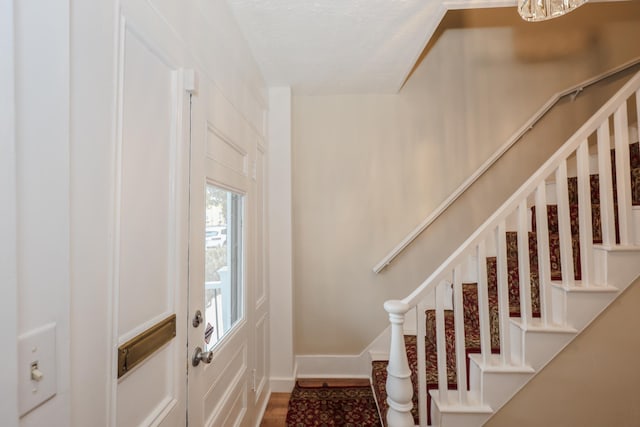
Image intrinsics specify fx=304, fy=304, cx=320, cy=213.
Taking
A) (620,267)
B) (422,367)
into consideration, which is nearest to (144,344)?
(422,367)

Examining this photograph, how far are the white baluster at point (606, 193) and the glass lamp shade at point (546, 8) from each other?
26.2 inches

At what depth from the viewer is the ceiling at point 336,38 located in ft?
5.31

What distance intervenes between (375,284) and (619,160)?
178 cm

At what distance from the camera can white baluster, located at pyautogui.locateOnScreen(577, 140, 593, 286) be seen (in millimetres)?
1561

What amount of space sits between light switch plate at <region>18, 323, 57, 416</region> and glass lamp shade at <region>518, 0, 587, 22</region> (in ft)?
6.44

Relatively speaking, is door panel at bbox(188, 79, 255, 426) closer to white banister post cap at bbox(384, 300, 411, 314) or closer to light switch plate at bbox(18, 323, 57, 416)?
light switch plate at bbox(18, 323, 57, 416)

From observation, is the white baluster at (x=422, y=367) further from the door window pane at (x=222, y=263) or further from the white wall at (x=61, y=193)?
the white wall at (x=61, y=193)

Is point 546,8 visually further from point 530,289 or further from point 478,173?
point 478,173

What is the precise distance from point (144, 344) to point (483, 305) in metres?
1.50

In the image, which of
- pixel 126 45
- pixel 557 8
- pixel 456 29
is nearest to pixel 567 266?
pixel 557 8

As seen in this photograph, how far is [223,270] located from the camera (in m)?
1.55

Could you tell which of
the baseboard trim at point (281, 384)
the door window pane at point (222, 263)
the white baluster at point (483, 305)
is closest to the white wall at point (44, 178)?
the door window pane at point (222, 263)

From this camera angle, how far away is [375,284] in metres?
2.69

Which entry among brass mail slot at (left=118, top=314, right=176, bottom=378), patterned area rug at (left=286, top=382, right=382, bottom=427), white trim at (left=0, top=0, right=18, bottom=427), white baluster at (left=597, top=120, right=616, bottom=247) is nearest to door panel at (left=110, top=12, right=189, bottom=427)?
brass mail slot at (left=118, top=314, right=176, bottom=378)
